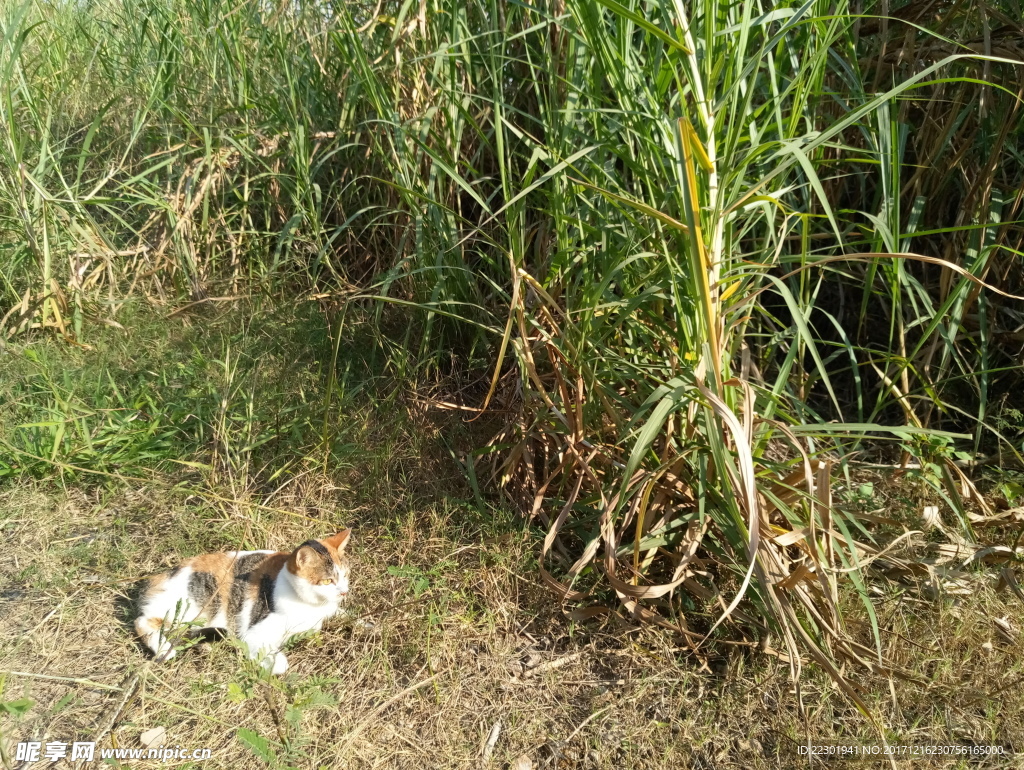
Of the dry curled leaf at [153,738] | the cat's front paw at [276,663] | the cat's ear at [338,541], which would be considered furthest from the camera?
the cat's ear at [338,541]

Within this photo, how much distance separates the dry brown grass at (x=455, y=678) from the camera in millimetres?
1705

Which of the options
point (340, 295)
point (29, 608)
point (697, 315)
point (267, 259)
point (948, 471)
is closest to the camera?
point (697, 315)

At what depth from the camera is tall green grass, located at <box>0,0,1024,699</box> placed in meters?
1.73

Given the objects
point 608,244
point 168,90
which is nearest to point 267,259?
point 168,90

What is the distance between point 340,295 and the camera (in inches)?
110

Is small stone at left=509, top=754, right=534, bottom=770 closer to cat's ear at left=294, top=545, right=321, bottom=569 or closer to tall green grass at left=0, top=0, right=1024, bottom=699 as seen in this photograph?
tall green grass at left=0, top=0, right=1024, bottom=699

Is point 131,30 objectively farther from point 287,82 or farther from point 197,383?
point 197,383

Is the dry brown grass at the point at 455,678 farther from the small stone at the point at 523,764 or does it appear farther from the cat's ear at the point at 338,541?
the cat's ear at the point at 338,541

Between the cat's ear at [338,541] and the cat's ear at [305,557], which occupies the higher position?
the cat's ear at [305,557]

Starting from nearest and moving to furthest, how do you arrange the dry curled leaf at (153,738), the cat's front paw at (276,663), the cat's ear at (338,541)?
the dry curled leaf at (153,738) < the cat's front paw at (276,663) < the cat's ear at (338,541)

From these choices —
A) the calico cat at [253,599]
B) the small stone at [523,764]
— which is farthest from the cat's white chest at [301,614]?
the small stone at [523,764]

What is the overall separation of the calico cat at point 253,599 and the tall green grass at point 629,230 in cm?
57

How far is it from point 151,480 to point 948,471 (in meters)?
2.25

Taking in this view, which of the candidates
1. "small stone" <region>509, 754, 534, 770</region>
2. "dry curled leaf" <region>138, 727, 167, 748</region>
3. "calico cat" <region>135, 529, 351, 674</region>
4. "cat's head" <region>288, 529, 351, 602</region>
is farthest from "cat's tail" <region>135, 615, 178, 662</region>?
"small stone" <region>509, 754, 534, 770</region>
